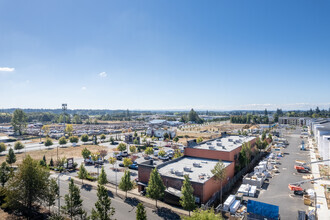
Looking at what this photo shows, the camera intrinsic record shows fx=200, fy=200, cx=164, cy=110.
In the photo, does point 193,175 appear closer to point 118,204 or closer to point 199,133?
point 118,204

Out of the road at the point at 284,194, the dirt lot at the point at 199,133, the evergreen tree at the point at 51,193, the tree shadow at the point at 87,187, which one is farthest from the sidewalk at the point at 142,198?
the dirt lot at the point at 199,133

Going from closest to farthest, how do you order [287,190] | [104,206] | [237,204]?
[104,206], [237,204], [287,190]

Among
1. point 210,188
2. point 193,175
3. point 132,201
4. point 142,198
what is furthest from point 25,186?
point 210,188

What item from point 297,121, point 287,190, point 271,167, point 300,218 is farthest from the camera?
point 297,121

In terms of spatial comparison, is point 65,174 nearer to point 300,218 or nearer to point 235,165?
point 235,165

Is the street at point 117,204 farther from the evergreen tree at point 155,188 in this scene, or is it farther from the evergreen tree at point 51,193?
the evergreen tree at point 51,193

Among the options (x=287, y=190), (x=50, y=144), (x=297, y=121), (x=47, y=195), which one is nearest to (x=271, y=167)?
(x=287, y=190)

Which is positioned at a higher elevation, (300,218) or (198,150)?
(198,150)
